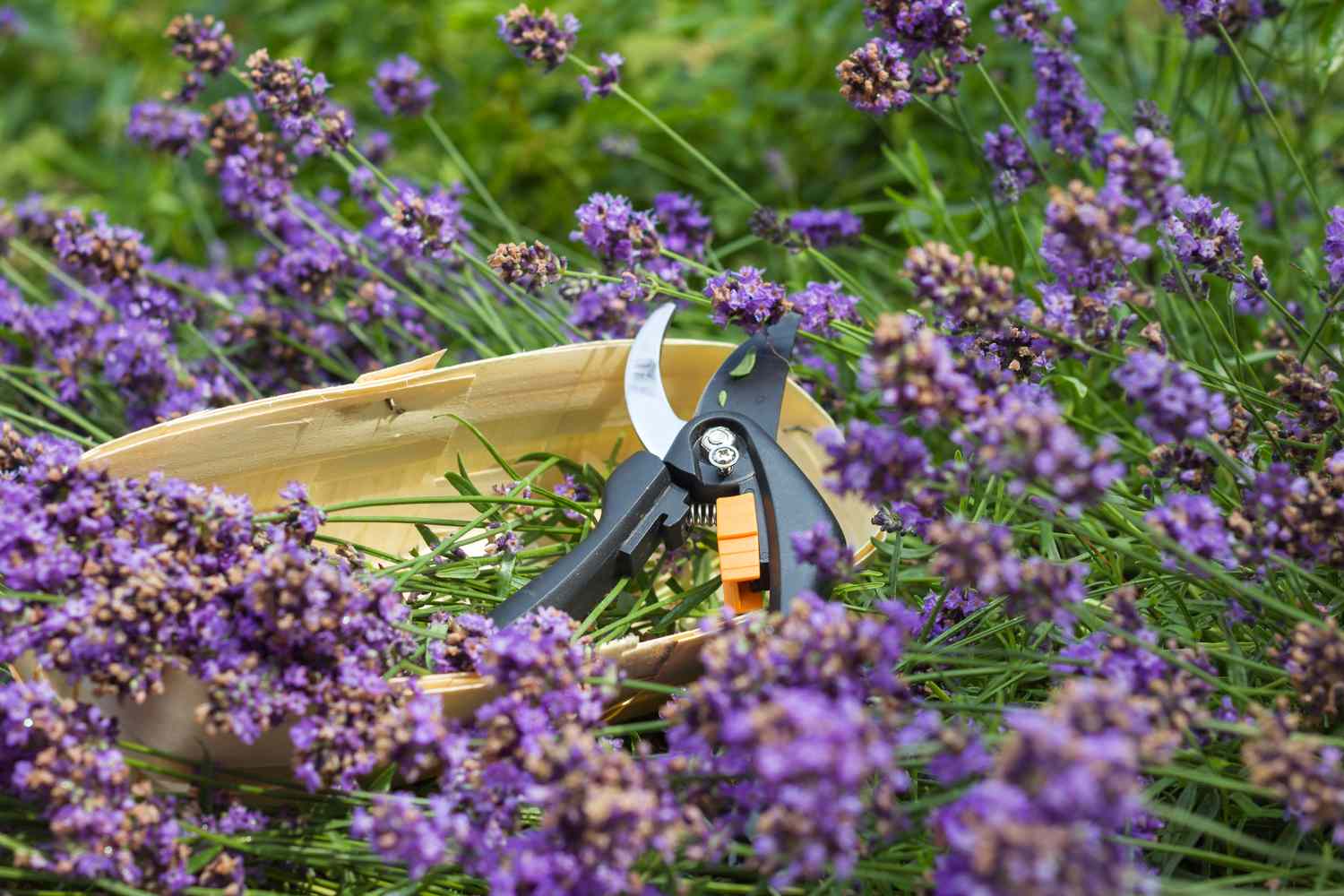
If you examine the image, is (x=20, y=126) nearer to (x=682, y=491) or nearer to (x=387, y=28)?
(x=387, y=28)

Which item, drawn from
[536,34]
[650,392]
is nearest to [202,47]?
[536,34]

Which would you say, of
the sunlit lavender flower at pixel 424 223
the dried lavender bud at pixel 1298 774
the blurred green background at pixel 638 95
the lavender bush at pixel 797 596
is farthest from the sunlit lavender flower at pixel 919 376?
the blurred green background at pixel 638 95

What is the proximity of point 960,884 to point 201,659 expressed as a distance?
2.07ft

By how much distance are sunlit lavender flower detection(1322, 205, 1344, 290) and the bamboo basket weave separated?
53 cm

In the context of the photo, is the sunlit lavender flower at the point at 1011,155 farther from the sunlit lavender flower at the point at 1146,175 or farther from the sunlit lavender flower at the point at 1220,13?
the sunlit lavender flower at the point at 1146,175

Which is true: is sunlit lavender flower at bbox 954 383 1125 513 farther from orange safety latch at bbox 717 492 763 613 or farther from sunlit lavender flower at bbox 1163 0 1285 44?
sunlit lavender flower at bbox 1163 0 1285 44

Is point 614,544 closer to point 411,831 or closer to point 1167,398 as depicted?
point 411,831

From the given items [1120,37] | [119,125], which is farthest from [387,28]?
[1120,37]

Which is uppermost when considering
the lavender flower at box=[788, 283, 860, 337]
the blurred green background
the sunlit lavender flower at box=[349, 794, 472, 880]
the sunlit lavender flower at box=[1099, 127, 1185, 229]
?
the blurred green background

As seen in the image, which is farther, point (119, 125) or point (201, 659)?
point (119, 125)

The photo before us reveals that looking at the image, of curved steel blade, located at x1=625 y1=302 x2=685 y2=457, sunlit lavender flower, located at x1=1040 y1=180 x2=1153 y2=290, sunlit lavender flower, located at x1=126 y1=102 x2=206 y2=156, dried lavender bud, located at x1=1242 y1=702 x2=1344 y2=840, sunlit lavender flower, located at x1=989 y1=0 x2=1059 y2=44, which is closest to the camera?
dried lavender bud, located at x1=1242 y1=702 x2=1344 y2=840

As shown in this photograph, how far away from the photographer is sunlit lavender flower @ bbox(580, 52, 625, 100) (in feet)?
4.98

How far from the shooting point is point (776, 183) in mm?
2283

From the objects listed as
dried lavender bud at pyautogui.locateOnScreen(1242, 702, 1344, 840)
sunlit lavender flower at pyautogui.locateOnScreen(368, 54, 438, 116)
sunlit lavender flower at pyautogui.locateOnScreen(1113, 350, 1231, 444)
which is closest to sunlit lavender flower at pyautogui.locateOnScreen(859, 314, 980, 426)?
sunlit lavender flower at pyautogui.locateOnScreen(1113, 350, 1231, 444)
